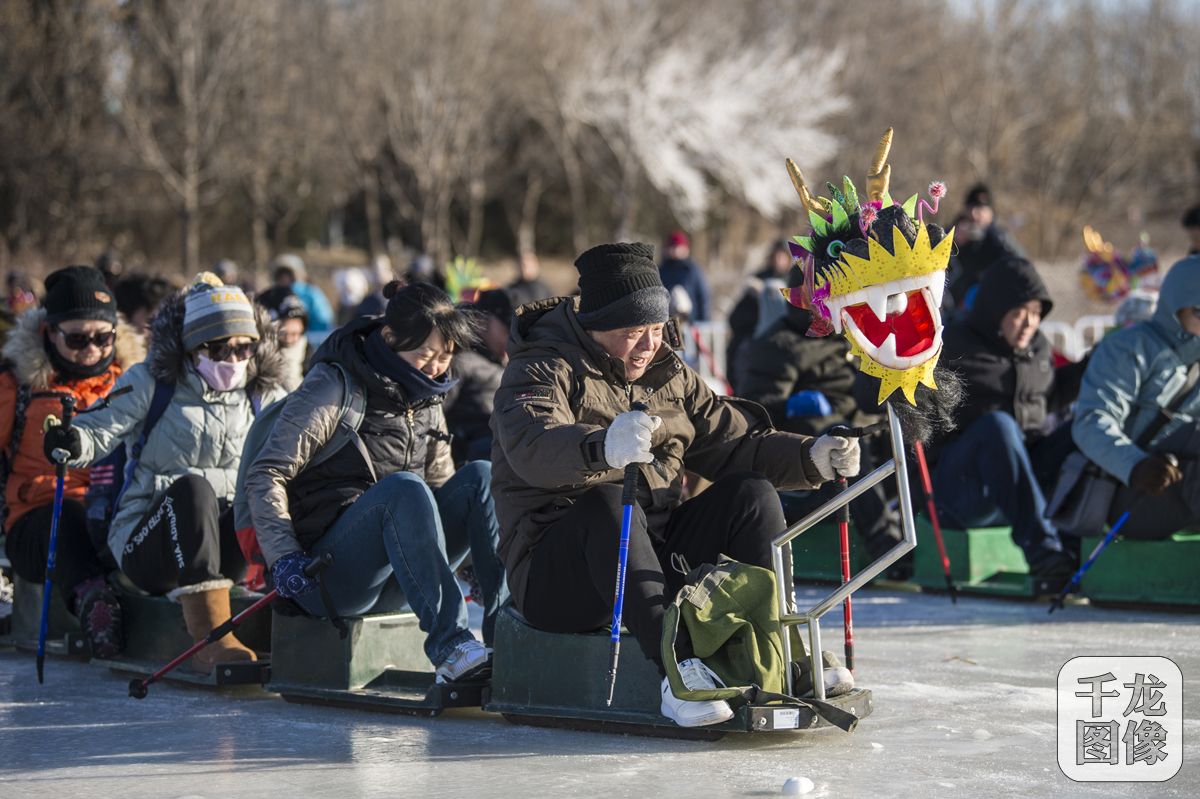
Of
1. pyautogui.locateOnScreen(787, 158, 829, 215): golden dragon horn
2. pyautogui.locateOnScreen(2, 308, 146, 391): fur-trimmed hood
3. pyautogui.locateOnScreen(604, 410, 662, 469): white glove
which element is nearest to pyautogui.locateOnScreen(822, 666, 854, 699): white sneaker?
pyautogui.locateOnScreen(604, 410, 662, 469): white glove

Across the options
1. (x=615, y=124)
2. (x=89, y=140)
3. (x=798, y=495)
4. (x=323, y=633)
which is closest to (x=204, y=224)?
(x=89, y=140)

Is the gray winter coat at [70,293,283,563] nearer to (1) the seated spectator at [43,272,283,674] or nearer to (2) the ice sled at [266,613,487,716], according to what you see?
(1) the seated spectator at [43,272,283,674]

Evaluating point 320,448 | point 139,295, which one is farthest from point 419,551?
point 139,295

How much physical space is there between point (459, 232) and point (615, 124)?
4526 millimetres

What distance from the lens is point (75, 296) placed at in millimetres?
6184

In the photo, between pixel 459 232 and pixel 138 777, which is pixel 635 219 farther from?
pixel 138 777

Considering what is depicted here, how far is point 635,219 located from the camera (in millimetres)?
40531

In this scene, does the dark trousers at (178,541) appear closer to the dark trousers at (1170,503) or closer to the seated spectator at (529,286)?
the dark trousers at (1170,503)

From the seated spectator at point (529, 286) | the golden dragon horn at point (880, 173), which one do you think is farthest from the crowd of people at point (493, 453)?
the seated spectator at point (529, 286)

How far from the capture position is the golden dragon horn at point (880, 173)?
14.7 ft

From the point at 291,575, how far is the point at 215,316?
1.20 metres

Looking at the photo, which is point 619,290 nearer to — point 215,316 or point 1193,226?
point 215,316

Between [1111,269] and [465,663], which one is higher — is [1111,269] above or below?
above

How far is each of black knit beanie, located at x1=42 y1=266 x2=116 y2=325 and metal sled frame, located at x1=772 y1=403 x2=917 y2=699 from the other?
2964 mm
